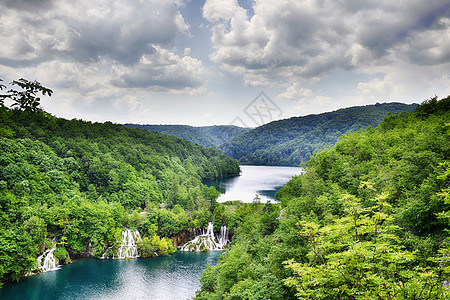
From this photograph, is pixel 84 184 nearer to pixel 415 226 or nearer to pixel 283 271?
pixel 283 271

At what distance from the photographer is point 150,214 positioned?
152 ft

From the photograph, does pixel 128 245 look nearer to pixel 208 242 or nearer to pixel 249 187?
pixel 208 242

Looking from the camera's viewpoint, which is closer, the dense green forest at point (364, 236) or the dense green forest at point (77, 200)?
the dense green forest at point (364, 236)

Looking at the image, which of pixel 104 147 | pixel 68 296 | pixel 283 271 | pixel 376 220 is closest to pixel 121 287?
pixel 68 296

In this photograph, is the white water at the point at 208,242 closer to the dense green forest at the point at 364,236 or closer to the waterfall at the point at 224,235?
the waterfall at the point at 224,235

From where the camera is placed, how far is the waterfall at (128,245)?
3975cm

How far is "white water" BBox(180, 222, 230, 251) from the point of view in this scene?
43.8 metres

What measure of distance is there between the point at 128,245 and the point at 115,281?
10477 millimetres

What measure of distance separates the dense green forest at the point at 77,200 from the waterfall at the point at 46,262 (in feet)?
2.36

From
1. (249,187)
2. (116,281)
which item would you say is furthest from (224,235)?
(249,187)

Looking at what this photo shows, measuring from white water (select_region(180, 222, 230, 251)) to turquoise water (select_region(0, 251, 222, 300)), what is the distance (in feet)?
16.4

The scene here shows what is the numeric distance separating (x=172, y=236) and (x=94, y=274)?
599 inches

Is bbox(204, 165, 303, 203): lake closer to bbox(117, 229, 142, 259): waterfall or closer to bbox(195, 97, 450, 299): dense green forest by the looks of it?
bbox(117, 229, 142, 259): waterfall

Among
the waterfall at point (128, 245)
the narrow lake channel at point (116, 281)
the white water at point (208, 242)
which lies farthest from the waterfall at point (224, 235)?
the waterfall at point (128, 245)
